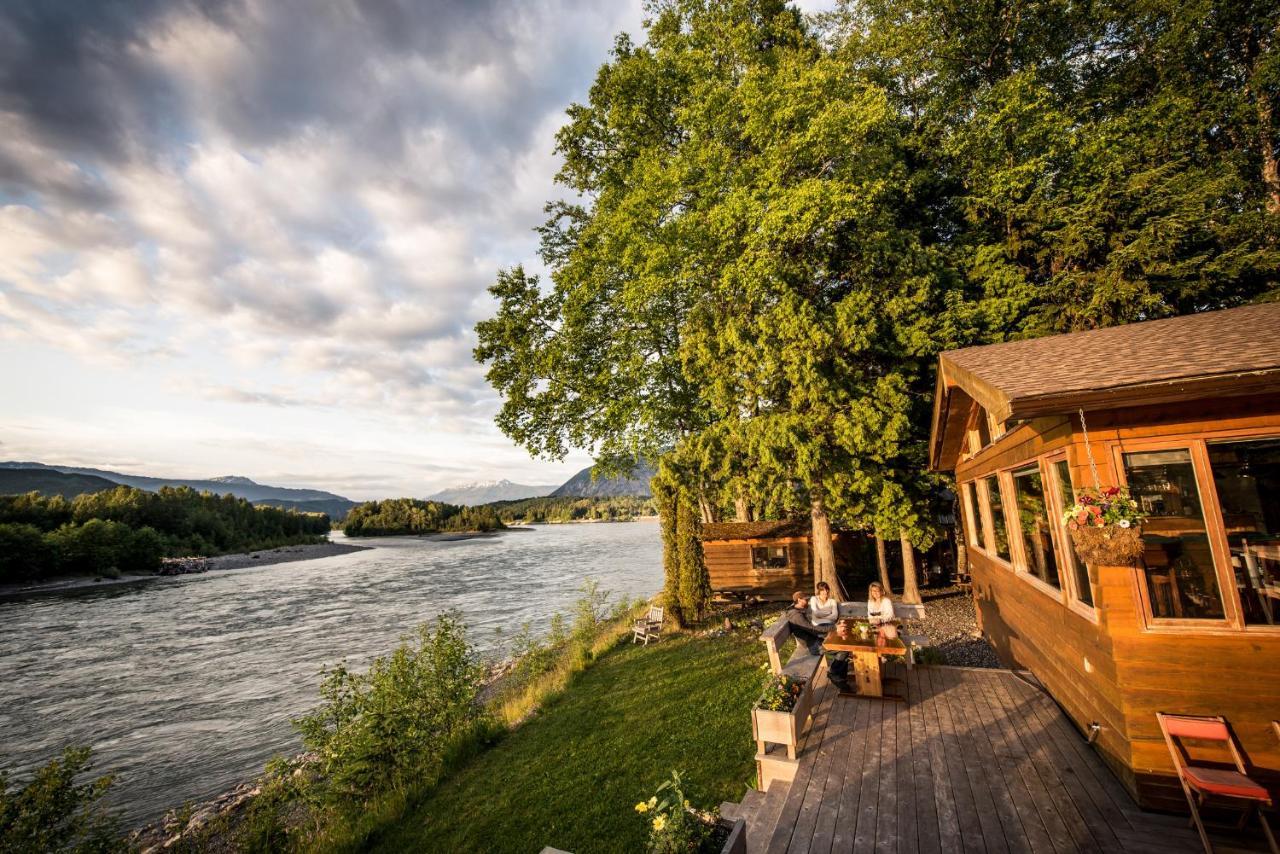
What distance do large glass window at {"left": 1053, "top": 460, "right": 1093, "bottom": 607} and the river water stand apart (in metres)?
16.1

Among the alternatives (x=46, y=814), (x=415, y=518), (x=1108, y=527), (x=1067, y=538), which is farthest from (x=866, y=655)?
(x=415, y=518)

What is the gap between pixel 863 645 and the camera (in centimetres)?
764

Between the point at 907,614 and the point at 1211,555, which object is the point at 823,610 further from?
the point at 1211,555

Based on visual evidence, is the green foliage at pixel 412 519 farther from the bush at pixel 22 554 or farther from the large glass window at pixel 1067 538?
the large glass window at pixel 1067 538

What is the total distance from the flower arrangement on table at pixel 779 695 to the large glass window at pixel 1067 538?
12.1ft

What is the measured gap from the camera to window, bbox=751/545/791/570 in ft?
67.3

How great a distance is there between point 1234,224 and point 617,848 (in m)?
20.8

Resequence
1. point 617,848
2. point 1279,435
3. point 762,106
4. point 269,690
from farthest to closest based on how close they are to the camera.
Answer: point 269,690 < point 762,106 < point 617,848 < point 1279,435

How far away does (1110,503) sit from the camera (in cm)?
502

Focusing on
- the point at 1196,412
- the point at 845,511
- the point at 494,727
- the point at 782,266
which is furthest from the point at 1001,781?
the point at 782,266

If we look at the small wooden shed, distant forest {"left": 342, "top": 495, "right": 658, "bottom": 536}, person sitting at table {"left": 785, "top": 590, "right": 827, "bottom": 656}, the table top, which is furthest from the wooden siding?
distant forest {"left": 342, "top": 495, "right": 658, "bottom": 536}

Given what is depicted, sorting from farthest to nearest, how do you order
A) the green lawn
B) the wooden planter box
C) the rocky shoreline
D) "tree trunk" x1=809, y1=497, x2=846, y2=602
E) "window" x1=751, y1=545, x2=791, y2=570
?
the rocky shoreline, "window" x1=751, y1=545, x2=791, y2=570, "tree trunk" x1=809, y1=497, x2=846, y2=602, the green lawn, the wooden planter box

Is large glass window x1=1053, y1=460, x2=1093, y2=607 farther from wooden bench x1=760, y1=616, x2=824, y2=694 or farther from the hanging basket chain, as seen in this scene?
wooden bench x1=760, y1=616, x2=824, y2=694

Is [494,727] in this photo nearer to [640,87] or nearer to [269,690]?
[269,690]
